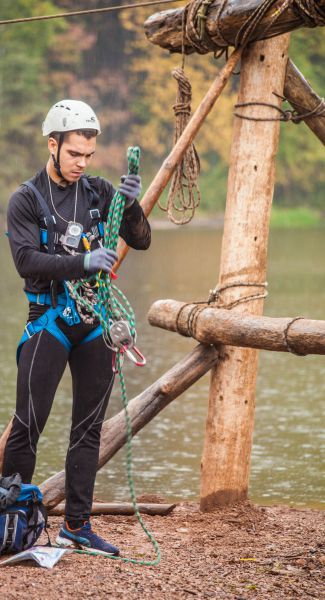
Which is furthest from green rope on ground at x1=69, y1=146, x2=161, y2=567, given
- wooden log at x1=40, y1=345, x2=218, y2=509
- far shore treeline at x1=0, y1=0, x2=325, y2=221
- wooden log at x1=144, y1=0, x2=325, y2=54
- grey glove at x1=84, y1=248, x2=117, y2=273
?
far shore treeline at x1=0, y1=0, x2=325, y2=221

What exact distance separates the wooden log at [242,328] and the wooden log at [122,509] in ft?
3.11

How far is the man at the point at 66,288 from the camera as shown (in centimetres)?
481

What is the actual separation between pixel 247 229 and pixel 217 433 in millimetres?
1105

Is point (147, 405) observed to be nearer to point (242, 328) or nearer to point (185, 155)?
point (242, 328)

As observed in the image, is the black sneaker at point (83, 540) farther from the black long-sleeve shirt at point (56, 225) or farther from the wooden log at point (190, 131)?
the wooden log at point (190, 131)

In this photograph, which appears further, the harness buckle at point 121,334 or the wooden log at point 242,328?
the wooden log at point 242,328

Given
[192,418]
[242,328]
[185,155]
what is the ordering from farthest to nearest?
1. [192,418]
2. [185,155]
3. [242,328]

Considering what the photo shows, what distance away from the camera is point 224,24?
6.43 meters

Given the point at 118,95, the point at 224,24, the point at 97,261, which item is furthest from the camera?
the point at 118,95

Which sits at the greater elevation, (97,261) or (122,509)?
(97,261)

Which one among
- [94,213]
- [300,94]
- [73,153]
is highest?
[300,94]

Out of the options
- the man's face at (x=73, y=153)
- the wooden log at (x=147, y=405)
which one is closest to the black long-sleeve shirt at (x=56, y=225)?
the man's face at (x=73, y=153)

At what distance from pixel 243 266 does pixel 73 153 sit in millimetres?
1745

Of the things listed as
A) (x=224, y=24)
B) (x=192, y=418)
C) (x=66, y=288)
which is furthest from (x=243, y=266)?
(x=192, y=418)
